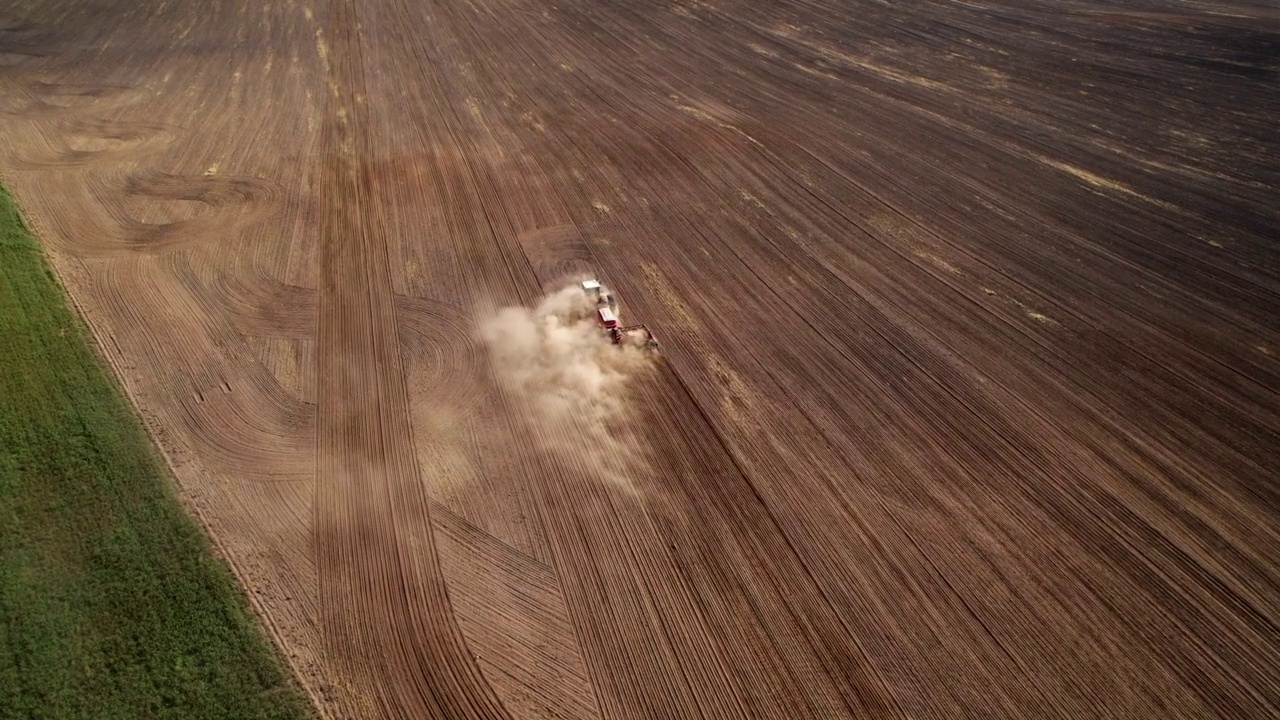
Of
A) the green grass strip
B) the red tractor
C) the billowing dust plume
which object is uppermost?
the red tractor

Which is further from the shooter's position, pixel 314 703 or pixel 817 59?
pixel 817 59

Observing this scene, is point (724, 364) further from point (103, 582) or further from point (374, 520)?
point (103, 582)

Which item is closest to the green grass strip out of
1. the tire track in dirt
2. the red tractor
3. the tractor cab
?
the tire track in dirt

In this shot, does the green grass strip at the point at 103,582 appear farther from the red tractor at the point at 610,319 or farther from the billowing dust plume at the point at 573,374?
the red tractor at the point at 610,319

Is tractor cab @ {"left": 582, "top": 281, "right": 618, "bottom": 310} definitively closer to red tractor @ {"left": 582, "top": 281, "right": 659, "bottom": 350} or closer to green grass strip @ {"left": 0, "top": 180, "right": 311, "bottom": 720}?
red tractor @ {"left": 582, "top": 281, "right": 659, "bottom": 350}

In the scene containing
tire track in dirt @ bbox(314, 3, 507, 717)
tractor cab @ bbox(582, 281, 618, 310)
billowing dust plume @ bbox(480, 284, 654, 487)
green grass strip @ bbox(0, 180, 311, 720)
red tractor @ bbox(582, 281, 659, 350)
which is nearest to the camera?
green grass strip @ bbox(0, 180, 311, 720)

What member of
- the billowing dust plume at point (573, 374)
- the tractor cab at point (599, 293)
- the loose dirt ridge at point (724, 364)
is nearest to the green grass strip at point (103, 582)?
the loose dirt ridge at point (724, 364)

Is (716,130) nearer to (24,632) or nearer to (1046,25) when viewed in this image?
(1046,25)

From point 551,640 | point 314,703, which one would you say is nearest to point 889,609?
point 551,640
